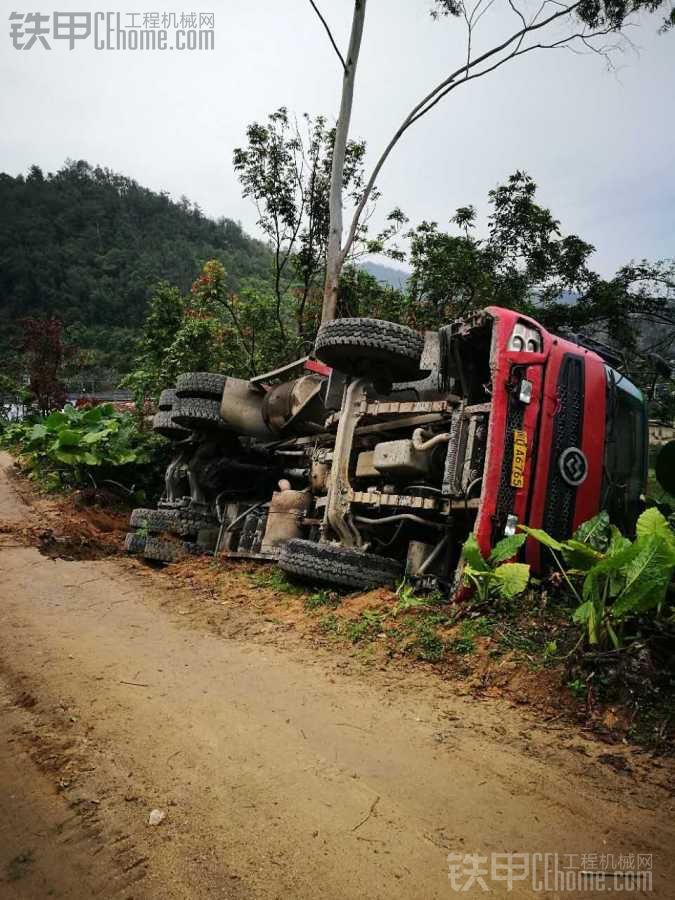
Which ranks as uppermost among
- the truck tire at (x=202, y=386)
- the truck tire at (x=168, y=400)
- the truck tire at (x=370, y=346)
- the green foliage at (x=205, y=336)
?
the green foliage at (x=205, y=336)

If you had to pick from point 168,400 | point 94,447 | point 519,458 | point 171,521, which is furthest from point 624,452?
point 94,447

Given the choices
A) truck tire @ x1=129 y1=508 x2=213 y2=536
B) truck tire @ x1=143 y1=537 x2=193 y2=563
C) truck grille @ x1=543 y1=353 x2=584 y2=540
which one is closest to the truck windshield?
truck grille @ x1=543 y1=353 x2=584 y2=540

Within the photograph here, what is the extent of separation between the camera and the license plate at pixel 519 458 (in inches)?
142

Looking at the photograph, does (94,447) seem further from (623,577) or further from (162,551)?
(623,577)

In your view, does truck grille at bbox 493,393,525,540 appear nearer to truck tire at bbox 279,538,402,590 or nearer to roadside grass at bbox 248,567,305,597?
truck tire at bbox 279,538,402,590

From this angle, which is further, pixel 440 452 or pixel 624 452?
pixel 624 452

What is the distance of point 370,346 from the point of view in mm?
4383

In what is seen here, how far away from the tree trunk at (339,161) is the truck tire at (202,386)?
4.25m

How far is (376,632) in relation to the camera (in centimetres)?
336

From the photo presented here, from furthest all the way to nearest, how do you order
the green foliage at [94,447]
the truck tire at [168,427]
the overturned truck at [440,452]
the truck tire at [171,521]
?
the green foliage at [94,447]
the truck tire at [168,427]
the truck tire at [171,521]
the overturned truck at [440,452]

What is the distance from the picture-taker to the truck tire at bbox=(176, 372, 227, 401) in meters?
6.02

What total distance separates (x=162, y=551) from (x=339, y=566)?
2.36 meters

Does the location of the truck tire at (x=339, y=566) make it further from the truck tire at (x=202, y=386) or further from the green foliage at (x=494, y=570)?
the truck tire at (x=202, y=386)

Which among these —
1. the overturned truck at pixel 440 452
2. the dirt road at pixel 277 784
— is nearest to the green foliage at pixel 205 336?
the overturned truck at pixel 440 452
